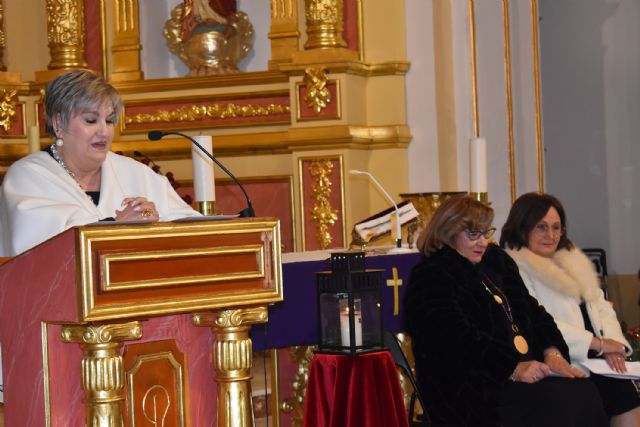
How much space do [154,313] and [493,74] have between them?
5495 millimetres

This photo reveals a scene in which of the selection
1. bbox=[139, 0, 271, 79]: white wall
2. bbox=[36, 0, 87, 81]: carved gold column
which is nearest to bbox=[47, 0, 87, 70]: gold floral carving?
bbox=[36, 0, 87, 81]: carved gold column

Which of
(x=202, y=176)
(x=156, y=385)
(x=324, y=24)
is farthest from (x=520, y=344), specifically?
(x=324, y=24)

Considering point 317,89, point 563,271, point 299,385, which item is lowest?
point 299,385

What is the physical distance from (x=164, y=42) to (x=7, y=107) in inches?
51.9

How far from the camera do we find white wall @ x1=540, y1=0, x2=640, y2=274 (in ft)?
31.9

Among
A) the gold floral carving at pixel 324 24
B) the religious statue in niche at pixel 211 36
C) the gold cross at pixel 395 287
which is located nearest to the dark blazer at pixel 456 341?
the gold cross at pixel 395 287

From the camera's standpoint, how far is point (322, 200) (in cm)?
768

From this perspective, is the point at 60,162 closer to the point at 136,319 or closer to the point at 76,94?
the point at 76,94

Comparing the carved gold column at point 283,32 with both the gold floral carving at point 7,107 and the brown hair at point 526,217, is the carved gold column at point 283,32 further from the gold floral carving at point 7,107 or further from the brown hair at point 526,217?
the brown hair at point 526,217

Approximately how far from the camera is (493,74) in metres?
8.47

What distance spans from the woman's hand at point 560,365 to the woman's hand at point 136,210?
2.25m

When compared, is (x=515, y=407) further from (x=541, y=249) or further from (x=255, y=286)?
(x=255, y=286)

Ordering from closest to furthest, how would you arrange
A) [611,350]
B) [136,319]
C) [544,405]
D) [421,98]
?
[136,319] → [544,405] → [611,350] → [421,98]

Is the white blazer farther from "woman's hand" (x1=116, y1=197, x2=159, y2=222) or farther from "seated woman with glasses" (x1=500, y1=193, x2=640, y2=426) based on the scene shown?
"woman's hand" (x1=116, y1=197, x2=159, y2=222)
